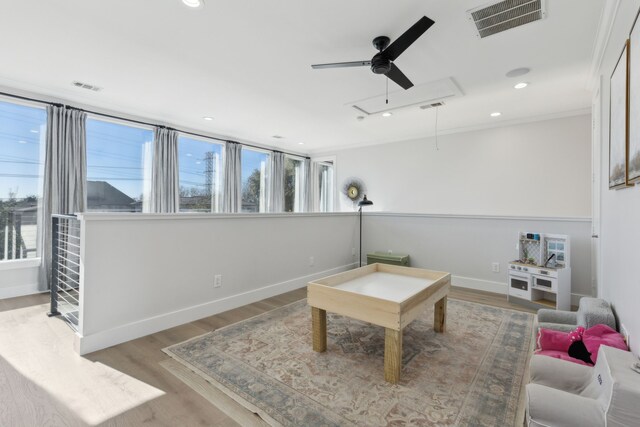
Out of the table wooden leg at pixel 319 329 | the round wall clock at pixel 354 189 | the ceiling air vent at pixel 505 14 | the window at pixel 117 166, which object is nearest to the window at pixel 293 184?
the round wall clock at pixel 354 189

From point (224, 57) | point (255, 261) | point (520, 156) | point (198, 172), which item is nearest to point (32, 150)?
point (198, 172)

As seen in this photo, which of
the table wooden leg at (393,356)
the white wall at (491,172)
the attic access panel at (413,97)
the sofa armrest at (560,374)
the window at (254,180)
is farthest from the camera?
the window at (254,180)

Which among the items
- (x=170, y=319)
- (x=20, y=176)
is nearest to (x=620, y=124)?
(x=170, y=319)

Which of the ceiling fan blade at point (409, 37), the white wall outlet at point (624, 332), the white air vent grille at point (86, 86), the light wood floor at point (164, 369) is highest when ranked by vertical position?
the white air vent grille at point (86, 86)

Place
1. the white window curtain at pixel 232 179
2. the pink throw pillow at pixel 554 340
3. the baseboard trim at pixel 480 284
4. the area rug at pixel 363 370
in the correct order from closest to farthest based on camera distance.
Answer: the area rug at pixel 363 370 < the pink throw pillow at pixel 554 340 < the baseboard trim at pixel 480 284 < the white window curtain at pixel 232 179

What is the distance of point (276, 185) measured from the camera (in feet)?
22.7

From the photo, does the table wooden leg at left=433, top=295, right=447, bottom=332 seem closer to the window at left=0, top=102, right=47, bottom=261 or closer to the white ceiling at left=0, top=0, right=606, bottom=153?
the white ceiling at left=0, top=0, right=606, bottom=153

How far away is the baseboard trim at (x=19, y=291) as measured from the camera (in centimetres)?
368

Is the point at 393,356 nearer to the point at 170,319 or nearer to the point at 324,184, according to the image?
the point at 170,319

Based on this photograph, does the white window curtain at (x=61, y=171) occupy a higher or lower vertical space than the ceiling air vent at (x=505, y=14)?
lower

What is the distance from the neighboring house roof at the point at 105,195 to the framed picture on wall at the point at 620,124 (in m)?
5.72

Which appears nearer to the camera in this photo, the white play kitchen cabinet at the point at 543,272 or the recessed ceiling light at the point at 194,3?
the recessed ceiling light at the point at 194,3

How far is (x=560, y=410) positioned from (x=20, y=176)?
568 cm

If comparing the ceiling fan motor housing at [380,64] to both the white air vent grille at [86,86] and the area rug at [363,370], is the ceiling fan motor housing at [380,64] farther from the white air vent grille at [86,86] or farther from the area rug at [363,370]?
the white air vent grille at [86,86]
